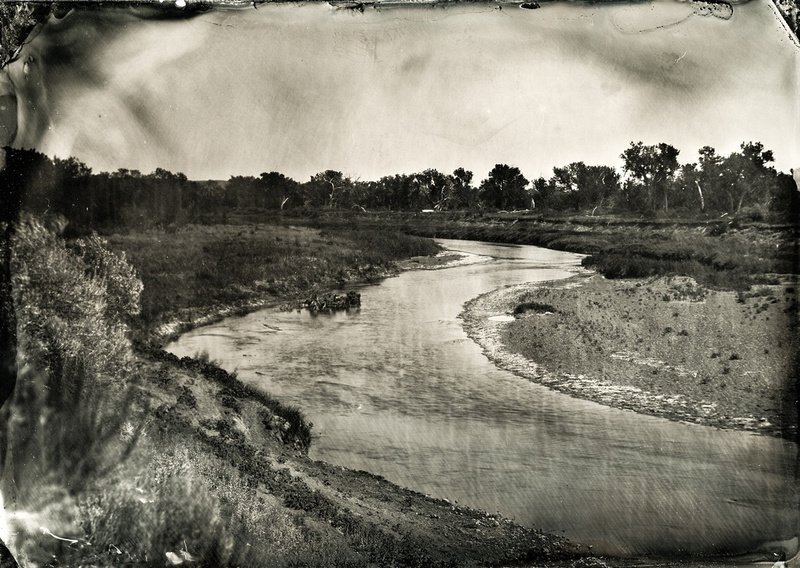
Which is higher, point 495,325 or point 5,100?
point 5,100

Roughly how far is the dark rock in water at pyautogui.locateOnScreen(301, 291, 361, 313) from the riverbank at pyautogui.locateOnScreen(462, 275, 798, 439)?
782mm

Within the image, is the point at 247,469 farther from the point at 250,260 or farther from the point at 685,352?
the point at 685,352

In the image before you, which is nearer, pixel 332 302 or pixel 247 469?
pixel 247 469

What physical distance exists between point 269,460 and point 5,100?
1629 mm

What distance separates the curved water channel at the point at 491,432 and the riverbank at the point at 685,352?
72mm

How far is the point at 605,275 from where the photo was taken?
2143 millimetres

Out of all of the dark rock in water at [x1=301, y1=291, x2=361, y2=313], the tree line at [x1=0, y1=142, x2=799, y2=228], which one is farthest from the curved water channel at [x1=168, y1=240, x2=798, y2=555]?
the tree line at [x1=0, y1=142, x2=799, y2=228]

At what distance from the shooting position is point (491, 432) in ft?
7.04

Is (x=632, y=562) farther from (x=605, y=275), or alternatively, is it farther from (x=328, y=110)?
(x=328, y=110)

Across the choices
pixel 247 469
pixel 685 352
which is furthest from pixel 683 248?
pixel 247 469

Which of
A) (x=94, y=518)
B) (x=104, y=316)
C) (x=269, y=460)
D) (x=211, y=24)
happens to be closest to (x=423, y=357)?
(x=269, y=460)

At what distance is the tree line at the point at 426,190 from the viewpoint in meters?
2.08

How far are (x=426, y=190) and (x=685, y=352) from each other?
3.65 ft

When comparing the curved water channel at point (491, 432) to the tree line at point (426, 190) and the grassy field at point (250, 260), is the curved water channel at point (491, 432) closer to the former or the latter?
the grassy field at point (250, 260)
